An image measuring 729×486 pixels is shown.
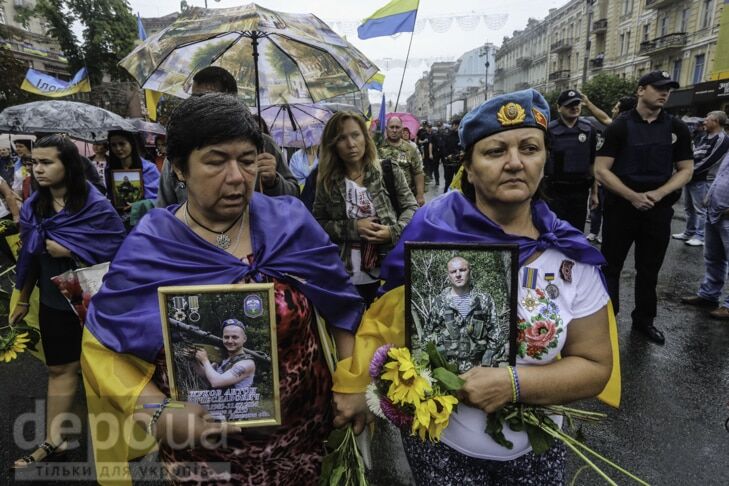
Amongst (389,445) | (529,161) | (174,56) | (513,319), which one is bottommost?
(389,445)

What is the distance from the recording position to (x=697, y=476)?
277 centimetres

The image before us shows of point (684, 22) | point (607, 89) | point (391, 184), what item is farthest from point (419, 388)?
point (684, 22)

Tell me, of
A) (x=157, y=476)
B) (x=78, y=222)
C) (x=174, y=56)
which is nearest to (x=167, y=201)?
(x=78, y=222)

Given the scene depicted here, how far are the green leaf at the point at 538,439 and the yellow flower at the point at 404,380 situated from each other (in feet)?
1.30

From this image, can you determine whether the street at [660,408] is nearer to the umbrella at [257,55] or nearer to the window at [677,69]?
the umbrella at [257,55]

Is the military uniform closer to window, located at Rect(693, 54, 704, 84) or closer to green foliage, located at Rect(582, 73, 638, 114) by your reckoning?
green foliage, located at Rect(582, 73, 638, 114)

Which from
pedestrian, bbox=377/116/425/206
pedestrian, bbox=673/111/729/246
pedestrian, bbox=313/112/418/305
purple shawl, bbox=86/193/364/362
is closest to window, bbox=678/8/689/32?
pedestrian, bbox=673/111/729/246

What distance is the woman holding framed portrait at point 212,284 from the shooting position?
1486mm

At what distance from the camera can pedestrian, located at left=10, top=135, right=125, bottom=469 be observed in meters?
3.11

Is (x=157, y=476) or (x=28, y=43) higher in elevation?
(x=28, y=43)

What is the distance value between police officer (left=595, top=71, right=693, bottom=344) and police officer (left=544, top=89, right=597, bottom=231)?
0.86 metres

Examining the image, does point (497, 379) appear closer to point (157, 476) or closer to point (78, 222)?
point (157, 476)

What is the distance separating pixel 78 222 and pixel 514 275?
3.11m

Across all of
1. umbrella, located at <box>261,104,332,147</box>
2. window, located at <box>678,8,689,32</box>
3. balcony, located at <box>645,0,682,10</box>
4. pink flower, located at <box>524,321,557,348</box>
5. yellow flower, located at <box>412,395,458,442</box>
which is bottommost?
yellow flower, located at <box>412,395,458,442</box>
